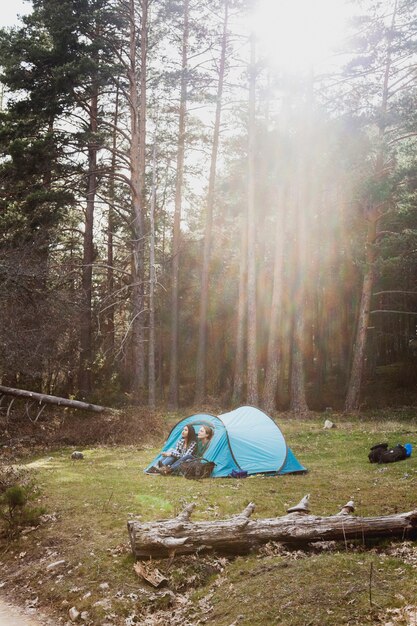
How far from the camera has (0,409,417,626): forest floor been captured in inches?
209

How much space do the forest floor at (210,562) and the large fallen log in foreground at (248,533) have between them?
13 centimetres

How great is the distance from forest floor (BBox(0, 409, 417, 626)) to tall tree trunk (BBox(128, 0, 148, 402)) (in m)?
9.48

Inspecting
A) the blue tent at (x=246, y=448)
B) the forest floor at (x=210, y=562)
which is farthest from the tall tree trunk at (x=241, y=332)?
the forest floor at (x=210, y=562)

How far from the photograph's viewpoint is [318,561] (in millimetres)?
6090

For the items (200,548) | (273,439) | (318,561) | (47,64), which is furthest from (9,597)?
(47,64)

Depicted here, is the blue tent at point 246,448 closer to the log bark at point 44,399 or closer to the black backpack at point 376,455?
the black backpack at point 376,455

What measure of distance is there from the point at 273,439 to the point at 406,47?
17465 mm

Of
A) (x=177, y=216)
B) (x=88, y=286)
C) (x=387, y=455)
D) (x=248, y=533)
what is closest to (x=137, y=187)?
(x=88, y=286)

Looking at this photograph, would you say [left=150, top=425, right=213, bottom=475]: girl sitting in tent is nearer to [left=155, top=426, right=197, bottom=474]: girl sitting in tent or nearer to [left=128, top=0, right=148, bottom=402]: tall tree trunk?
[left=155, top=426, right=197, bottom=474]: girl sitting in tent

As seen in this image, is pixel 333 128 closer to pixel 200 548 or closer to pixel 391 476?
pixel 391 476

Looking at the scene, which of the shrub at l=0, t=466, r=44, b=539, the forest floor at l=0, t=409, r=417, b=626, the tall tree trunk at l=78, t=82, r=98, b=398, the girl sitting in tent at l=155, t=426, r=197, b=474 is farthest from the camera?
the tall tree trunk at l=78, t=82, r=98, b=398

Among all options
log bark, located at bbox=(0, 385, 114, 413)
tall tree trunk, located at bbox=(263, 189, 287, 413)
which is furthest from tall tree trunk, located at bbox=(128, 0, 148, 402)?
tall tree trunk, located at bbox=(263, 189, 287, 413)

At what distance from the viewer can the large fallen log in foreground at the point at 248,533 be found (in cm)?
669

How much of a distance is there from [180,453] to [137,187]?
1265cm
